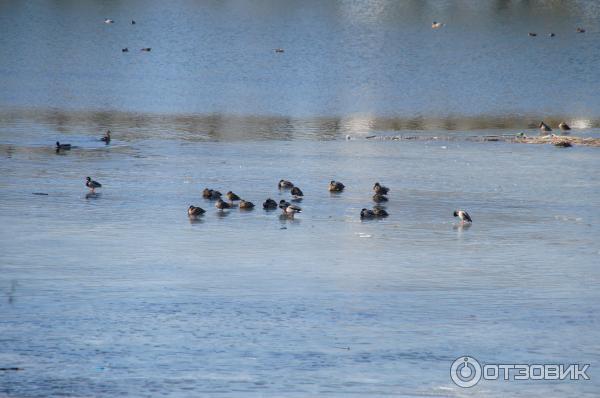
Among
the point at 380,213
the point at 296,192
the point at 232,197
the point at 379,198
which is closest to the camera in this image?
the point at 380,213

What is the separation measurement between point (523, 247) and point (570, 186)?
23.2 ft

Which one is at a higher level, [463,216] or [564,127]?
[564,127]

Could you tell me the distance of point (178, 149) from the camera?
1398 inches

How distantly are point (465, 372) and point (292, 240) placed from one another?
8176 mm

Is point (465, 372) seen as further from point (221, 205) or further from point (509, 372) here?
point (221, 205)

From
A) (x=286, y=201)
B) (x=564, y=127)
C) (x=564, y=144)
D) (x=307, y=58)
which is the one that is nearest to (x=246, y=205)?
(x=286, y=201)

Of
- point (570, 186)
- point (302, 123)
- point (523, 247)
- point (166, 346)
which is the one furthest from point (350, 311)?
point (302, 123)

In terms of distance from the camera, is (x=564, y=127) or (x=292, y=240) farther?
(x=564, y=127)

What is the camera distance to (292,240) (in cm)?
2261

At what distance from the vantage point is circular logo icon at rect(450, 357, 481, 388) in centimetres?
1448

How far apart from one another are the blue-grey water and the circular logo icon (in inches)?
5.0

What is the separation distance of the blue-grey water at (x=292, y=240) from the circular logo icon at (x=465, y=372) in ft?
0.42

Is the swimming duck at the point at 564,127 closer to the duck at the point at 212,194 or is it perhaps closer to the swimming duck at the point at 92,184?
the duck at the point at 212,194

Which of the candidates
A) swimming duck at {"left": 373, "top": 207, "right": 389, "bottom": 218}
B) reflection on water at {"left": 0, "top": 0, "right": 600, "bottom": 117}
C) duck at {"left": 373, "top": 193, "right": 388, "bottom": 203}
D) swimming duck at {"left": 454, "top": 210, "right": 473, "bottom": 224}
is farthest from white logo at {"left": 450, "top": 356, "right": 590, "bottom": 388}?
reflection on water at {"left": 0, "top": 0, "right": 600, "bottom": 117}
